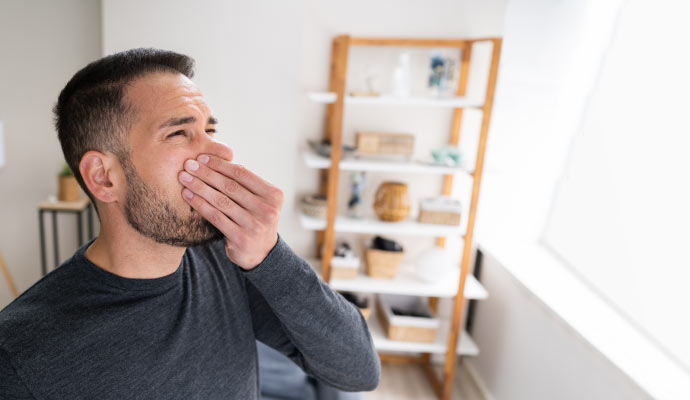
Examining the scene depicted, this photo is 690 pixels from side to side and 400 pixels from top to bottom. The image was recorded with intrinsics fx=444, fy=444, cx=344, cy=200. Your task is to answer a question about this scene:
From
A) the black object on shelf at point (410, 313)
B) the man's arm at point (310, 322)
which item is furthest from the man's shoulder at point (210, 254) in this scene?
the black object on shelf at point (410, 313)

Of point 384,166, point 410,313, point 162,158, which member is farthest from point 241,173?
point 410,313

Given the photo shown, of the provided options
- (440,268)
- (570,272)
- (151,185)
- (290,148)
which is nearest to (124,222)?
(151,185)

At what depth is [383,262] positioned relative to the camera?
2.46 m

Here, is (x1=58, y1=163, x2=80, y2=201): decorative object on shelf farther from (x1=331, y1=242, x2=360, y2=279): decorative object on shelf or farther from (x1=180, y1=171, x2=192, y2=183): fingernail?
(x1=180, y1=171, x2=192, y2=183): fingernail

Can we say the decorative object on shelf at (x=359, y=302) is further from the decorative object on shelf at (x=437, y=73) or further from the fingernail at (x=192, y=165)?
the fingernail at (x=192, y=165)

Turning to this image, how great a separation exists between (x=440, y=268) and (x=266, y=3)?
1.71 m

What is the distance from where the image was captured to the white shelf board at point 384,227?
91.7 inches

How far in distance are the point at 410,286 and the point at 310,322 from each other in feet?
5.11

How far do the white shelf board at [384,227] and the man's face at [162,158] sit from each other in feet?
4.60

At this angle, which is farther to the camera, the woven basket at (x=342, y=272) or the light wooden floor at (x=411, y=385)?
the light wooden floor at (x=411, y=385)

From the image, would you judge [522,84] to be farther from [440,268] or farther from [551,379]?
[551,379]

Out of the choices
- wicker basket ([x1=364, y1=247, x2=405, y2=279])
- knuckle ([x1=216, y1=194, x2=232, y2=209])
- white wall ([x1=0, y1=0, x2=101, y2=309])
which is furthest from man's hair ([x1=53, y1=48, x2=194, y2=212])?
white wall ([x1=0, y1=0, x2=101, y2=309])

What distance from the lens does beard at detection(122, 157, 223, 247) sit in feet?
3.07

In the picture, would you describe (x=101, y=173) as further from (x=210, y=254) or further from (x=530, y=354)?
(x=530, y=354)
